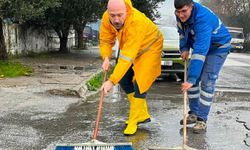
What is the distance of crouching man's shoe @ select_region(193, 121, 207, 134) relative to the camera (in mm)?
6309

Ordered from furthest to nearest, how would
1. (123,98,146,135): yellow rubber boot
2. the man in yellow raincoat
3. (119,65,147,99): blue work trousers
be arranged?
(119,65,147,99): blue work trousers
(123,98,146,135): yellow rubber boot
the man in yellow raincoat

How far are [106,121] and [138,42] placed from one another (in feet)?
5.59

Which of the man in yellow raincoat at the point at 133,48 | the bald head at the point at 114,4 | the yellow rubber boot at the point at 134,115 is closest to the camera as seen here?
the bald head at the point at 114,4

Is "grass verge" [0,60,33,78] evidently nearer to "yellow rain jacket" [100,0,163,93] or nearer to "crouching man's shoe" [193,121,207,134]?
"yellow rain jacket" [100,0,163,93]

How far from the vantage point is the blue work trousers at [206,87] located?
249 inches

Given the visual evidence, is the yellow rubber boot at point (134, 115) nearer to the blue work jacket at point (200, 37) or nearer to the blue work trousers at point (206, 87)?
the blue work trousers at point (206, 87)

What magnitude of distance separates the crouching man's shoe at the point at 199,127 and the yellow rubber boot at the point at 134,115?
2.59 ft

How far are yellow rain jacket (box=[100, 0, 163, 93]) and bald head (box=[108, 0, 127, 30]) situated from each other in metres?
0.14

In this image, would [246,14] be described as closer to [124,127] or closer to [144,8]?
[144,8]

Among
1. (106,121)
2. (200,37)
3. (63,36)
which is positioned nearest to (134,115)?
(106,121)

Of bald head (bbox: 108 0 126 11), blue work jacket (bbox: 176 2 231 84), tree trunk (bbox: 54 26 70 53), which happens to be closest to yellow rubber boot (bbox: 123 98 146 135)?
blue work jacket (bbox: 176 2 231 84)

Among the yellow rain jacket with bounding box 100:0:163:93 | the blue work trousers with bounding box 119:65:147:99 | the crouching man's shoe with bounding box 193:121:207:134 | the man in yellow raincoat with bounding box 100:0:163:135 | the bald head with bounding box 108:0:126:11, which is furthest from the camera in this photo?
the blue work trousers with bounding box 119:65:147:99

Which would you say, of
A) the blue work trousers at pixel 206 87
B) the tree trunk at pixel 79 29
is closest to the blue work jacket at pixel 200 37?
the blue work trousers at pixel 206 87

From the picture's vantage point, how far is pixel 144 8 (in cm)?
2450
